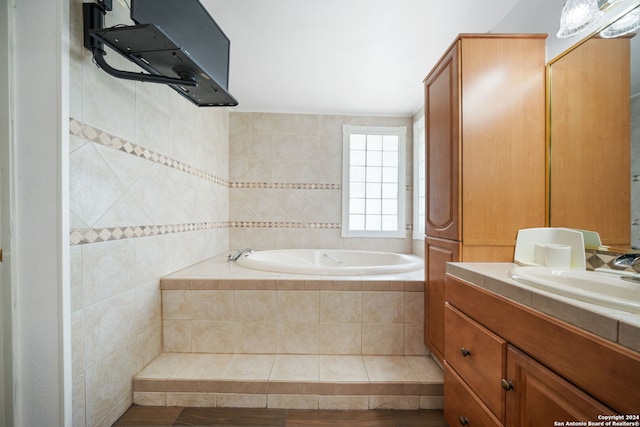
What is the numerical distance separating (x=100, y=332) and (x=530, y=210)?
7.32ft

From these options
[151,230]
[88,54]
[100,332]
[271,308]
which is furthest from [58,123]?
[271,308]

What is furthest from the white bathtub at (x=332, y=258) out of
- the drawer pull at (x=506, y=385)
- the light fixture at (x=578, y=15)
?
the light fixture at (x=578, y=15)

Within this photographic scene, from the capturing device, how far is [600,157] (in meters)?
1.11

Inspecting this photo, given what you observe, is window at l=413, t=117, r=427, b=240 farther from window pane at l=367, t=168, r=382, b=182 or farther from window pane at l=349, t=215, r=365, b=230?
window pane at l=349, t=215, r=365, b=230

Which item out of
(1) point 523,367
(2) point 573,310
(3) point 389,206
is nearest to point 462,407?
(1) point 523,367

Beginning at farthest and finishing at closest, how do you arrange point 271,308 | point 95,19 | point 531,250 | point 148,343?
point 271,308 < point 148,343 < point 531,250 < point 95,19

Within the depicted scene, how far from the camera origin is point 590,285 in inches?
35.4

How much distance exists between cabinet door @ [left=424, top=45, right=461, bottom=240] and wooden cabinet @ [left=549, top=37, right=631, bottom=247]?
1.50 feet

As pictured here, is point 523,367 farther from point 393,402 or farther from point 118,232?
point 118,232

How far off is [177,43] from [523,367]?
1.78 metres

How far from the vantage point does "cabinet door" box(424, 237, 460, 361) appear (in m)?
1.49

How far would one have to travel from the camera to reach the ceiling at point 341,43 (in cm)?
159

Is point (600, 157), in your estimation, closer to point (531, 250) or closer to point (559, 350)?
point (531, 250)

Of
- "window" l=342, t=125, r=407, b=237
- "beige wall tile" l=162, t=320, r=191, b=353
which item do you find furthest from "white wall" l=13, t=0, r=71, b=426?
"window" l=342, t=125, r=407, b=237
